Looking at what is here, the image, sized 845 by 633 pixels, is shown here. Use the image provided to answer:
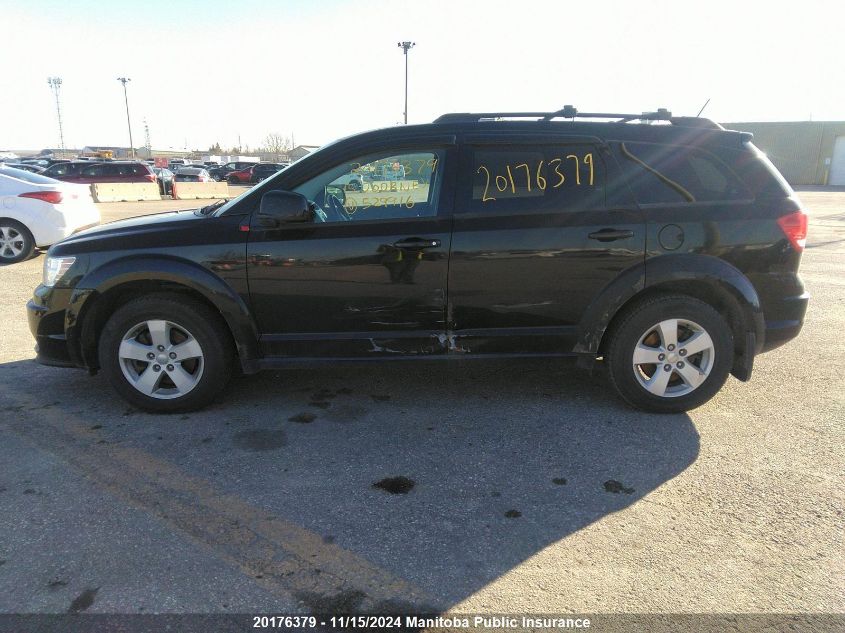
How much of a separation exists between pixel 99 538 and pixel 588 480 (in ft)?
7.85

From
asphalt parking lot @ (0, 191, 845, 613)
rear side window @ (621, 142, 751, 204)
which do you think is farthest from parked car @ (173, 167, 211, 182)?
rear side window @ (621, 142, 751, 204)

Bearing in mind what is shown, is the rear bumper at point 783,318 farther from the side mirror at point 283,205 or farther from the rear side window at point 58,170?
the rear side window at point 58,170

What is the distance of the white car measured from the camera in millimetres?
9094

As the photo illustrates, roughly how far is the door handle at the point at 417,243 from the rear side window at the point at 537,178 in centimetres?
40

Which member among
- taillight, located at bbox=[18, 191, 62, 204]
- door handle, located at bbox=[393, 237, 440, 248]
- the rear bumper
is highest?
taillight, located at bbox=[18, 191, 62, 204]

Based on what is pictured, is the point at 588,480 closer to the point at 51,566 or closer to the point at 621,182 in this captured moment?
the point at 621,182

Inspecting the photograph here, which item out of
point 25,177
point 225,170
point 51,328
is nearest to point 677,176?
point 51,328

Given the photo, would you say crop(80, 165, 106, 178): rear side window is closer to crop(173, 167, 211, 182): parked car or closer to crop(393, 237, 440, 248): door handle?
crop(173, 167, 211, 182): parked car

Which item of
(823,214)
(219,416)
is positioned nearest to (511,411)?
(219,416)

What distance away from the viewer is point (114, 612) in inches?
86.4

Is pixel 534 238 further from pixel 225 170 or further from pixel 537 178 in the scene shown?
pixel 225 170

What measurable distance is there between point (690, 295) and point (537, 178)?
4.19 feet

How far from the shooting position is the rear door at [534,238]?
370 cm

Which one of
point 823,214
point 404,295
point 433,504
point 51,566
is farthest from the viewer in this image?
point 823,214
